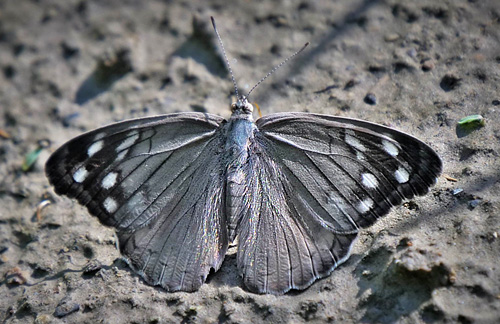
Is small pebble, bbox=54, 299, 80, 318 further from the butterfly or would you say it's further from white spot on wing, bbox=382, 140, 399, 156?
white spot on wing, bbox=382, 140, 399, 156

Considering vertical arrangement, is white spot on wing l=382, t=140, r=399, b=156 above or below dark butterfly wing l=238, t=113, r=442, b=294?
above

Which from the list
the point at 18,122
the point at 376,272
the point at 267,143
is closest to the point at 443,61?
the point at 267,143

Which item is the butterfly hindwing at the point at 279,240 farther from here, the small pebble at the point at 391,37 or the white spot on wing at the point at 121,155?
the small pebble at the point at 391,37

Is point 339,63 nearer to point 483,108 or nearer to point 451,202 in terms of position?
point 483,108

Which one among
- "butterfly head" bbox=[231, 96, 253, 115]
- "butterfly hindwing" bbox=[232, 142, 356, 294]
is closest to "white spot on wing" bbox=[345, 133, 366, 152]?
"butterfly hindwing" bbox=[232, 142, 356, 294]

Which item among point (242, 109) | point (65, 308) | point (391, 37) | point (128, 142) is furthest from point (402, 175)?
point (65, 308)

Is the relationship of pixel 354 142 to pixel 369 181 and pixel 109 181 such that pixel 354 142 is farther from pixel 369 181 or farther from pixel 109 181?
pixel 109 181

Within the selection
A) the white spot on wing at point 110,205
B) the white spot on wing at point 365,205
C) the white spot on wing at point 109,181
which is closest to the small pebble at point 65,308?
the white spot on wing at point 110,205
